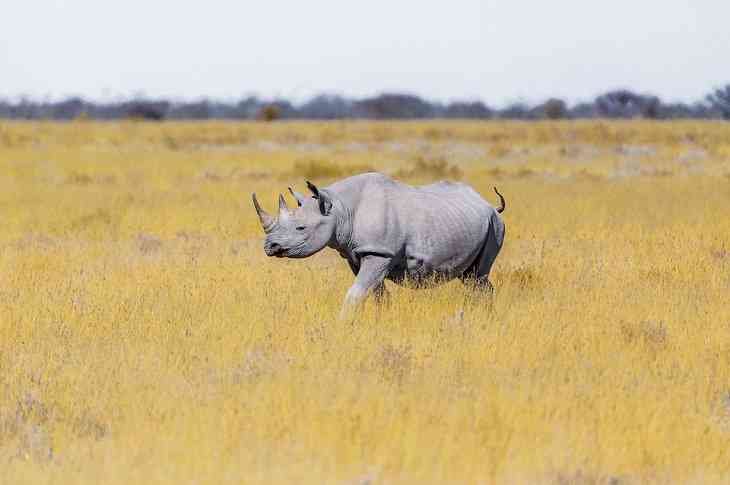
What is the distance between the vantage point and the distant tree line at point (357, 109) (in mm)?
76062

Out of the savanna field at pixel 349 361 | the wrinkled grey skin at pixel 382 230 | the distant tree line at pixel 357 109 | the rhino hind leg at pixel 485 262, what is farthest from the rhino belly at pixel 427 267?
the distant tree line at pixel 357 109

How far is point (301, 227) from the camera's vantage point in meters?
7.52

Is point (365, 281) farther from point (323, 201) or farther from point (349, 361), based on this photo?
point (349, 361)

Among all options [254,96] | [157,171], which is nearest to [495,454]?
[157,171]

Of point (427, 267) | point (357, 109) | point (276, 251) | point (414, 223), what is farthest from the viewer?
point (357, 109)

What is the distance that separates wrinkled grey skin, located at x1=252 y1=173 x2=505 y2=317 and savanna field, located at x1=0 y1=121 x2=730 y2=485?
233 mm

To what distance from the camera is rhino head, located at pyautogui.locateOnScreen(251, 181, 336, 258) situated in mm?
7453

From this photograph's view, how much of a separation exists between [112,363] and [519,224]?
8844mm

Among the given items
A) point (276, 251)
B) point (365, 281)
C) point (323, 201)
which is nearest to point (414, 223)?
point (365, 281)

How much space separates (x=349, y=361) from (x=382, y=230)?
1443mm

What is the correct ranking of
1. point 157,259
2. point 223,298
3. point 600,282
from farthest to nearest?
point 157,259 < point 600,282 < point 223,298

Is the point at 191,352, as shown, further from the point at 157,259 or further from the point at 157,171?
the point at 157,171

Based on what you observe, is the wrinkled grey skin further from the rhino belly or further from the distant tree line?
the distant tree line

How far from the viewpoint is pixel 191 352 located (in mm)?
6902
